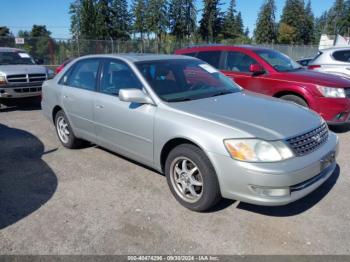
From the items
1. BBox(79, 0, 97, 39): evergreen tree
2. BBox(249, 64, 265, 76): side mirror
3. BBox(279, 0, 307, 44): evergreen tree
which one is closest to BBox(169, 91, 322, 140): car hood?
BBox(249, 64, 265, 76): side mirror

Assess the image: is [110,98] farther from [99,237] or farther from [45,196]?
[99,237]

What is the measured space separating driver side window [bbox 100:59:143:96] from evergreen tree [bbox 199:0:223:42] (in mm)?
55053

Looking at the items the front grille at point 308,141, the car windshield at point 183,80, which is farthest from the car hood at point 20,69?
the front grille at point 308,141

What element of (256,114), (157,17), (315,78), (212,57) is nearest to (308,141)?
(256,114)

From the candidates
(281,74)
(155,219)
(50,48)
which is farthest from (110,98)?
(50,48)

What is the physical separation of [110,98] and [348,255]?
10.6ft

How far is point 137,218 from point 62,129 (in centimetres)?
291

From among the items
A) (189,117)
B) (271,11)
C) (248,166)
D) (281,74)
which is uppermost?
(271,11)

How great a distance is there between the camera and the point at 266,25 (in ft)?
247

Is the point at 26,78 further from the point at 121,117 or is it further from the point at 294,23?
the point at 294,23

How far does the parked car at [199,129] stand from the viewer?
306 centimetres

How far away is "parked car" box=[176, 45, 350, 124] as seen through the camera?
6082mm

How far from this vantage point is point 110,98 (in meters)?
4.41

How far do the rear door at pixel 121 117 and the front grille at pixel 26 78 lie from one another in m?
5.13
